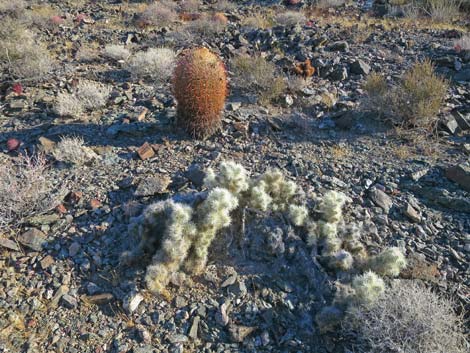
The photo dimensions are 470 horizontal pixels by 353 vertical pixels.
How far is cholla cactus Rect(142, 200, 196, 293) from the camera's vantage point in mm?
3684

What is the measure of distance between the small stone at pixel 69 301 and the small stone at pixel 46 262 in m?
0.40

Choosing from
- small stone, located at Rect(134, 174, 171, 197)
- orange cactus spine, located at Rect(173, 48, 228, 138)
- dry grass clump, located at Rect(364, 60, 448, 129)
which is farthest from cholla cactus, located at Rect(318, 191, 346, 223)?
dry grass clump, located at Rect(364, 60, 448, 129)

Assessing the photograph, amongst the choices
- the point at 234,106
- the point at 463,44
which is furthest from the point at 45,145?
the point at 463,44

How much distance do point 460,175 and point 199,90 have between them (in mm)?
3357

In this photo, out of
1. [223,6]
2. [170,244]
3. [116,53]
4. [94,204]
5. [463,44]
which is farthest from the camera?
[223,6]

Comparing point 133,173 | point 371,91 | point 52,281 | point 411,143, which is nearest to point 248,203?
point 133,173

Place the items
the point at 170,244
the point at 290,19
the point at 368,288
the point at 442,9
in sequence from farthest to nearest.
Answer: the point at 442,9 < the point at 290,19 < the point at 170,244 < the point at 368,288

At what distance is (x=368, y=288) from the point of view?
3.44 meters

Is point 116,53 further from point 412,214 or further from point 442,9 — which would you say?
point 442,9

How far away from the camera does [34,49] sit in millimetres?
8000

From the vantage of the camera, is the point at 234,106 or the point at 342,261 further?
the point at 234,106

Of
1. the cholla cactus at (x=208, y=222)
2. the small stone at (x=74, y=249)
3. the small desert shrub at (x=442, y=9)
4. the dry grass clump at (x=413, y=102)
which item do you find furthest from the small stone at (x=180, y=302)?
the small desert shrub at (x=442, y=9)

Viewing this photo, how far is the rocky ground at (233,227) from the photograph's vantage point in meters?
3.50

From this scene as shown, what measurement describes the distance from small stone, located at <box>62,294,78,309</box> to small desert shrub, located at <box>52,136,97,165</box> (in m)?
2.02
